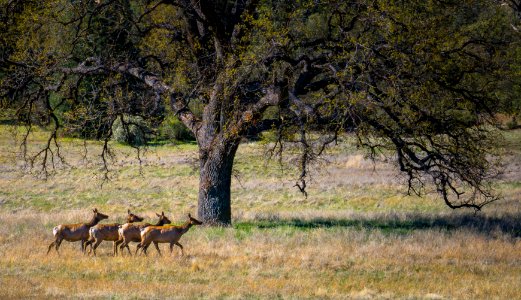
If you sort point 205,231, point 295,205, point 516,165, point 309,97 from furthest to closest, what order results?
point 516,165
point 295,205
point 309,97
point 205,231

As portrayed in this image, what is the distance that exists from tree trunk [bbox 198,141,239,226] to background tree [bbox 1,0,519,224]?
3 cm

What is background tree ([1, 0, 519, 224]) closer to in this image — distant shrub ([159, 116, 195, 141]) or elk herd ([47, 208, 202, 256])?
elk herd ([47, 208, 202, 256])

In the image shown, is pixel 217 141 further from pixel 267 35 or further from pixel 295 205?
pixel 295 205

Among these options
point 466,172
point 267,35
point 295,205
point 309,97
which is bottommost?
point 295,205

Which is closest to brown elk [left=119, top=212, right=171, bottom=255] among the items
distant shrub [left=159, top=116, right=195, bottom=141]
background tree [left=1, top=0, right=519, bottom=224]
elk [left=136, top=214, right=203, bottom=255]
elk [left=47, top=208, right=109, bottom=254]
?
elk [left=136, top=214, right=203, bottom=255]

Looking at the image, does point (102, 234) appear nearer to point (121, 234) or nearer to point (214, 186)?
point (121, 234)

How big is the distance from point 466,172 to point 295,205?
48.5ft

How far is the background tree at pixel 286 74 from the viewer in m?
18.5

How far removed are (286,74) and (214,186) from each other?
4.15 m

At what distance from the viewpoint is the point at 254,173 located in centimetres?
4538

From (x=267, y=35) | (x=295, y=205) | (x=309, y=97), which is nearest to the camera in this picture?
(x=267, y=35)

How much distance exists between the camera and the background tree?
18.5 metres

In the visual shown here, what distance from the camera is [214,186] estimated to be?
70.4ft

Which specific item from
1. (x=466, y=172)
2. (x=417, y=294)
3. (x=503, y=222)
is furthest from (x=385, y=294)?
(x=503, y=222)
